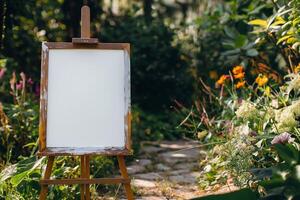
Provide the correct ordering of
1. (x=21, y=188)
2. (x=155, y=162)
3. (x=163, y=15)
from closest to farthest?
(x=21, y=188) → (x=155, y=162) → (x=163, y=15)

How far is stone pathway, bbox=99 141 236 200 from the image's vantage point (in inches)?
169

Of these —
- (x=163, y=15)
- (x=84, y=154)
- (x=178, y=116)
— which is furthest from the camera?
(x=163, y=15)

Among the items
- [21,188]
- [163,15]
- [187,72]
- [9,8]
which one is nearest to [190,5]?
[163,15]

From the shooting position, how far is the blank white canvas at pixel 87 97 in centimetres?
331

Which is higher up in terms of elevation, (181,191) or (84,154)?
(84,154)

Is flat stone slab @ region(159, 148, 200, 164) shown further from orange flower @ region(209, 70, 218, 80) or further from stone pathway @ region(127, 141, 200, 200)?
orange flower @ region(209, 70, 218, 80)

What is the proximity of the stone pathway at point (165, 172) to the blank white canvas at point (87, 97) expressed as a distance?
741 millimetres

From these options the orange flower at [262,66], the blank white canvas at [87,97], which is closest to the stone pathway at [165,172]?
the blank white canvas at [87,97]

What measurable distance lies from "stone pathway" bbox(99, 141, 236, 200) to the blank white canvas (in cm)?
74

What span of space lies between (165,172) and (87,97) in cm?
194

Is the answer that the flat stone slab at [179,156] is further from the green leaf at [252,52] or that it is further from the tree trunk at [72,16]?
the tree trunk at [72,16]

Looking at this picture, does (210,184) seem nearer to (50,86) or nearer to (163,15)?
(50,86)

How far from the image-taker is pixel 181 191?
4391 millimetres

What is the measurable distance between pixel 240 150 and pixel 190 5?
25.4 ft
